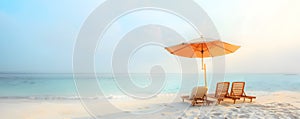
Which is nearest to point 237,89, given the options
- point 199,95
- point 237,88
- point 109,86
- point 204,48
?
A: point 237,88

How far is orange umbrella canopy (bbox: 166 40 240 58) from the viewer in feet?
19.2

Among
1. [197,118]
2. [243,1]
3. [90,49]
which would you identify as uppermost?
[243,1]

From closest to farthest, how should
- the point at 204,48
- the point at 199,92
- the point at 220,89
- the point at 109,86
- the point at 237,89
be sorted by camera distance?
1. the point at 199,92
2. the point at 220,89
3. the point at 237,89
4. the point at 204,48
5. the point at 109,86

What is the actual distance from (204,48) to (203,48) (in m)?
0.03

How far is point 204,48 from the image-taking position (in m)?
6.36

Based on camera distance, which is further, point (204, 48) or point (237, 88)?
point (204, 48)

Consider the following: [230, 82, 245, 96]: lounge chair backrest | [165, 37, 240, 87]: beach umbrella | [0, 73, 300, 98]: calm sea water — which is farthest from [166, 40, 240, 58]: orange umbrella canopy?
[0, 73, 300, 98]: calm sea water

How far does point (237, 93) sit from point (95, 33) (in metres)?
5.53

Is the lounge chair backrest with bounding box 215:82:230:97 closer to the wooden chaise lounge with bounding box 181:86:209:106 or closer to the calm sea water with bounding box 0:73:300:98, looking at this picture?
the wooden chaise lounge with bounding box 181:86:209:106

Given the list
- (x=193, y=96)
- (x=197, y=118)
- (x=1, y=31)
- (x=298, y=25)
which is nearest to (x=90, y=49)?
(x=193, y=96)

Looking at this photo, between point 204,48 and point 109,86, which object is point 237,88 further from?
point 109,86

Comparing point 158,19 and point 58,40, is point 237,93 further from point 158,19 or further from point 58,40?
point 58,40

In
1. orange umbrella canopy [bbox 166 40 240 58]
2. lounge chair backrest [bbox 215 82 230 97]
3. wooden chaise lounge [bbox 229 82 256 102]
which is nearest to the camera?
lounge chair backrest [bbox 215 82 230 97]

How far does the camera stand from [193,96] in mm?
5578
